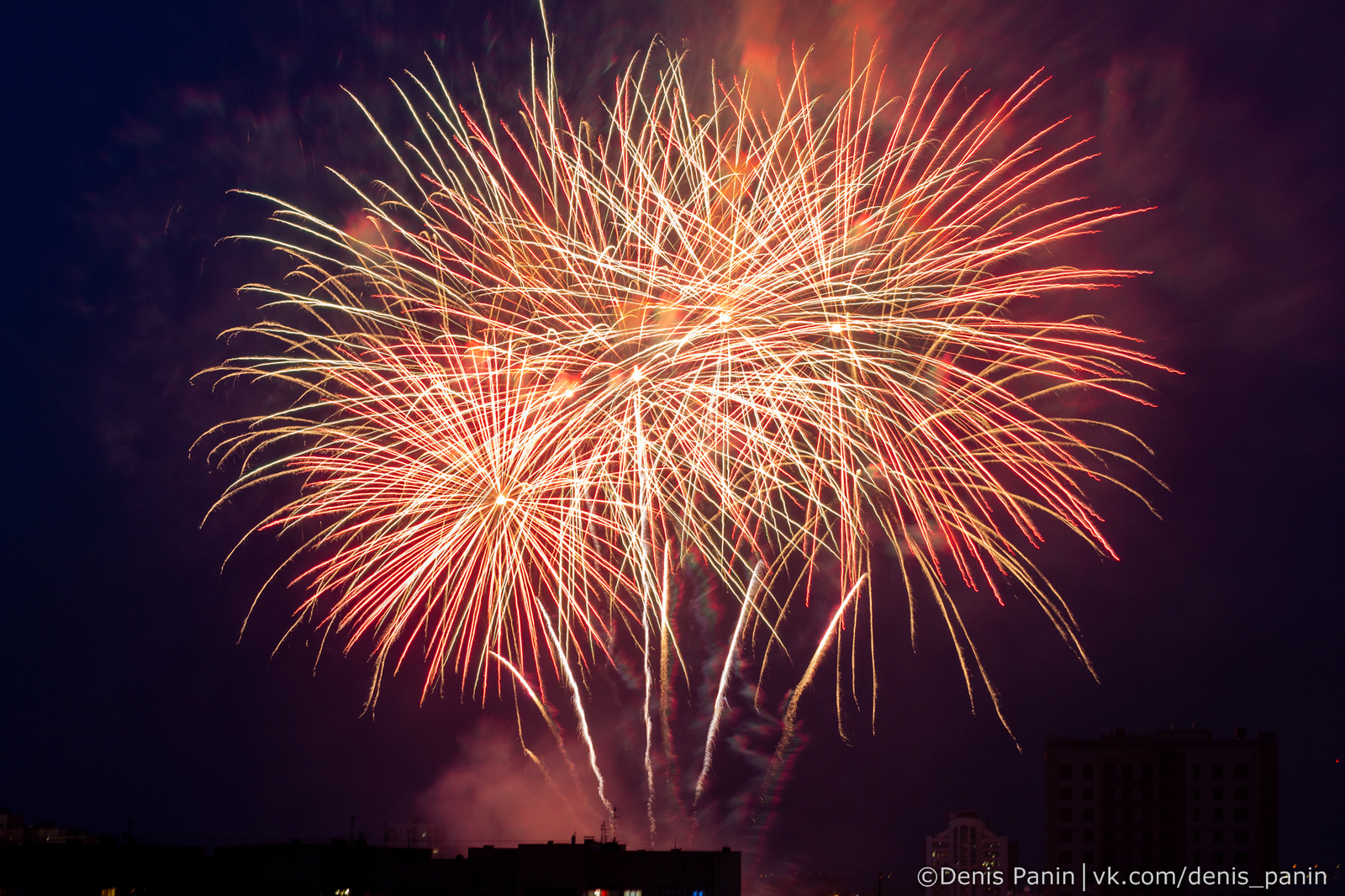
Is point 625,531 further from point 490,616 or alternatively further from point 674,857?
point 674,857

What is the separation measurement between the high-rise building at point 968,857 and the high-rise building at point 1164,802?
14.4m

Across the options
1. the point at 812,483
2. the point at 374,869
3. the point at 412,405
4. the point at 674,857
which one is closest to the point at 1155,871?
the point at 674,857

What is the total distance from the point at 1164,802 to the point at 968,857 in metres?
23.8

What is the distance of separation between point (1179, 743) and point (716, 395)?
44.6m

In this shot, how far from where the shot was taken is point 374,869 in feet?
104

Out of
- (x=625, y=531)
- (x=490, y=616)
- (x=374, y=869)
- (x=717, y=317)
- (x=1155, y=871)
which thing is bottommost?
(x=1155, y=871)

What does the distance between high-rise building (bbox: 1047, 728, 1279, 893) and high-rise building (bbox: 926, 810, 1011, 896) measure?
47.4ft

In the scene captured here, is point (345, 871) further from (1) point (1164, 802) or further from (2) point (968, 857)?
(2) point (968, 857)

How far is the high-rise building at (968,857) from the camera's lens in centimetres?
7000

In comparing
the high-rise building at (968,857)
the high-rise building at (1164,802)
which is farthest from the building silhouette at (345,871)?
the high-rise building at (968,857)

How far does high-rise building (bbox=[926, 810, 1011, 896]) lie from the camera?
70.0 metres

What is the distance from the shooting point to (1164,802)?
180 ft

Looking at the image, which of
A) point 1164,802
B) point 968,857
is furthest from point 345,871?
point 968,857

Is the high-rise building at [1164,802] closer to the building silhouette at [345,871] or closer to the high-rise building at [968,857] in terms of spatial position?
the high-rise building at [968,857]
